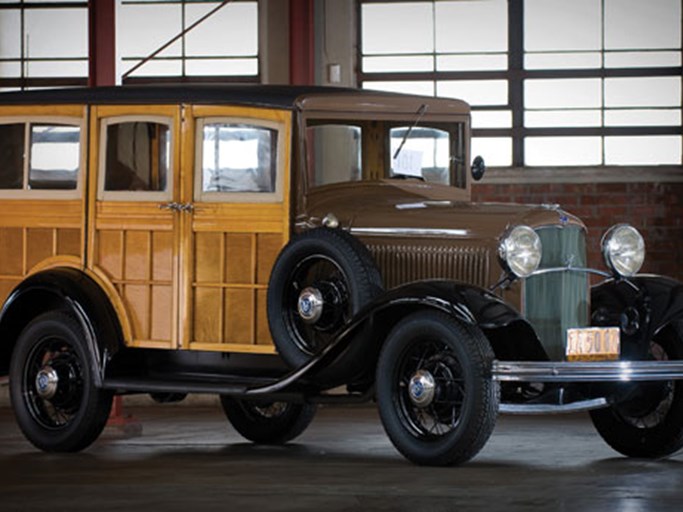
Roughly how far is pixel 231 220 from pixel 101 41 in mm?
4411

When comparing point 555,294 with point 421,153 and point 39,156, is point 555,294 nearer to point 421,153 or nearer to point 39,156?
point 421,153

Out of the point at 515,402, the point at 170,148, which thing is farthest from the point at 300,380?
the point at 170,148

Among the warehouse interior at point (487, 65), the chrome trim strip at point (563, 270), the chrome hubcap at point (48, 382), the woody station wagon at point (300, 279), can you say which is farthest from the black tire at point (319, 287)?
the warehouse interior at point (487, 65)

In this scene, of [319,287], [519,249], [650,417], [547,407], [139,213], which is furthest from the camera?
[139,213]

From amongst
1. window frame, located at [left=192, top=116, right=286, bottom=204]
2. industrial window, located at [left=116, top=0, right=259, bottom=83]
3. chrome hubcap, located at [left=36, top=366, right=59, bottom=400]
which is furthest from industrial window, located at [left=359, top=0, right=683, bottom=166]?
chrome hubcap, located at [left=36, top=366, right=59, bottom=400]

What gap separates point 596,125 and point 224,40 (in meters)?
2.71

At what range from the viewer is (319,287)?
730cm

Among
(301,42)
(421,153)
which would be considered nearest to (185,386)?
(421,153)

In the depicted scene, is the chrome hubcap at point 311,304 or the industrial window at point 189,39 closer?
the chrome hubcap at point 311,304

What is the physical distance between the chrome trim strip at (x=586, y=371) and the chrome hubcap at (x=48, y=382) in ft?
7.84

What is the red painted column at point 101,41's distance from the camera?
11586mm

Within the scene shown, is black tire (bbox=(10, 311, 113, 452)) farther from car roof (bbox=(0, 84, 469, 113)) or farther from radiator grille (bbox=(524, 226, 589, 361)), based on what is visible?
radiator grille (bbox=(524, 226, 589, 361))

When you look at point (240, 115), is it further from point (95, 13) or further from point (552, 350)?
A: point (95, 13)

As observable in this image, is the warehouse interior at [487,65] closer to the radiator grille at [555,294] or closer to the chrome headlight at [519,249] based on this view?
the radiator grille at [555,294]
